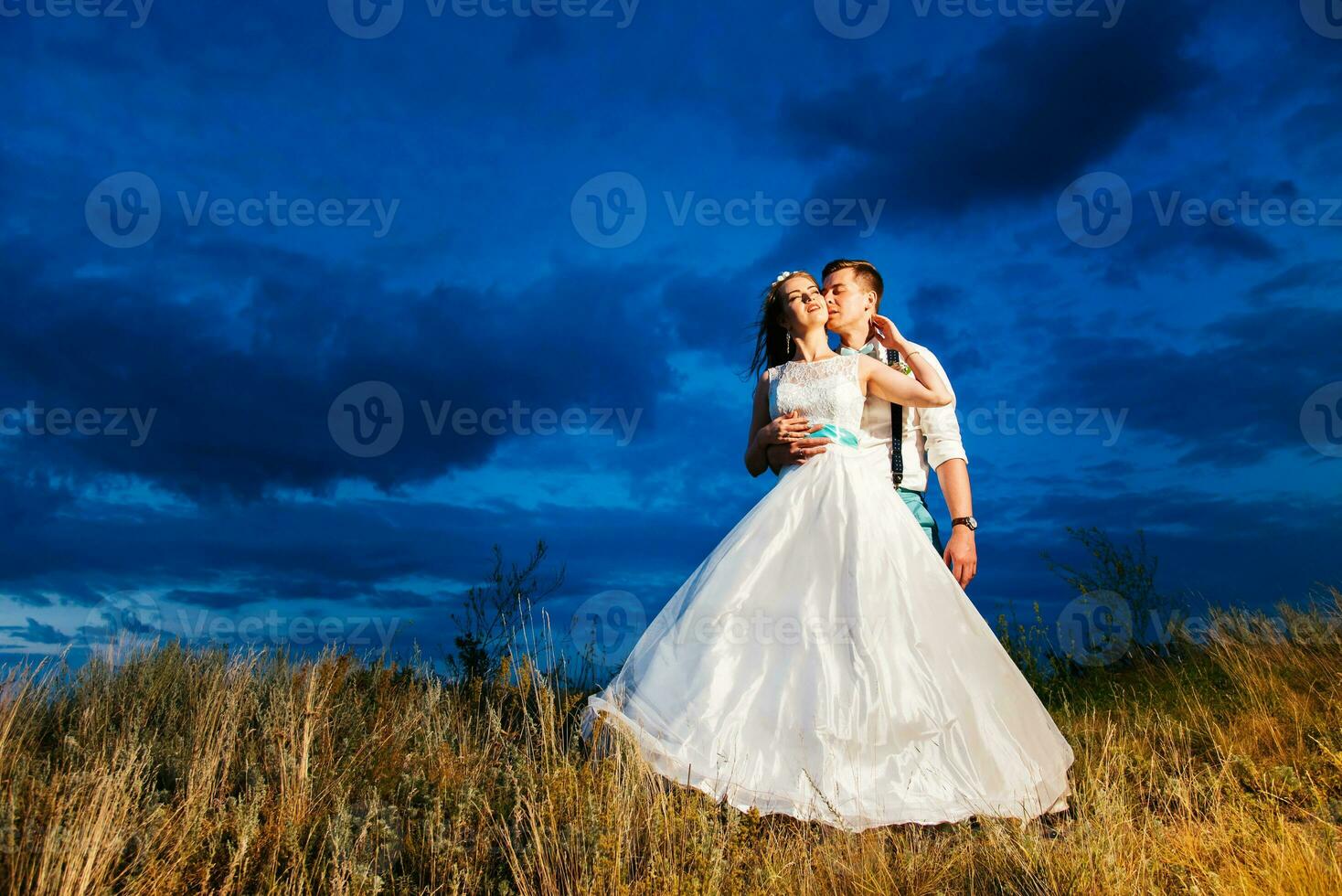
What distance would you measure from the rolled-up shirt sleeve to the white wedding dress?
2.12 ft

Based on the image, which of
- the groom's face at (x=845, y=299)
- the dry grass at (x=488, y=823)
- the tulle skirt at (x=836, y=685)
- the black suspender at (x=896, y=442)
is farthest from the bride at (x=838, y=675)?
the groom's face at (x=845, y=299)

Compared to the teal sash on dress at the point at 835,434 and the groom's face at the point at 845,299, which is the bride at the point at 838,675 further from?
the groom's face at the point at 845,299

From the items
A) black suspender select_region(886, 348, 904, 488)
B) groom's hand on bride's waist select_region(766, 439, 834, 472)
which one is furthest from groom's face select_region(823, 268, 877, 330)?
groom's hand on bride's waist select_region(766, 439, 834, 472)

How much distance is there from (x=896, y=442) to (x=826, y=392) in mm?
749

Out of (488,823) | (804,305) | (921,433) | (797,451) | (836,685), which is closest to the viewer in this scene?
(488,823)

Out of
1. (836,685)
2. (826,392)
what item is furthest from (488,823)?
(826,392)

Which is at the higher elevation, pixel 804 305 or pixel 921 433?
pixel 804 305

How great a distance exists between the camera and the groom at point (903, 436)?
19.6 feet

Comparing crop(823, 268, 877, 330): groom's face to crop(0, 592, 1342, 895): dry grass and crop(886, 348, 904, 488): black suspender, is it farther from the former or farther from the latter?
crop(0, 592, 1342, 895): dry grass

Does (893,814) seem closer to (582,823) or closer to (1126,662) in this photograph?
(582,823)

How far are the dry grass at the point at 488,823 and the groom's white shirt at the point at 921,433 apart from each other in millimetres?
2248

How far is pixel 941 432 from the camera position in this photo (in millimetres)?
6102

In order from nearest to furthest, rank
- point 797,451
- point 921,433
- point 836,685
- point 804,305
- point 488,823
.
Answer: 1. point 488,823
2. point 836,685
3. point 797,451
4. point 804,305
5. point 921,433

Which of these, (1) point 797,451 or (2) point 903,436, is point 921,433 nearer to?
(2) point 903,436
